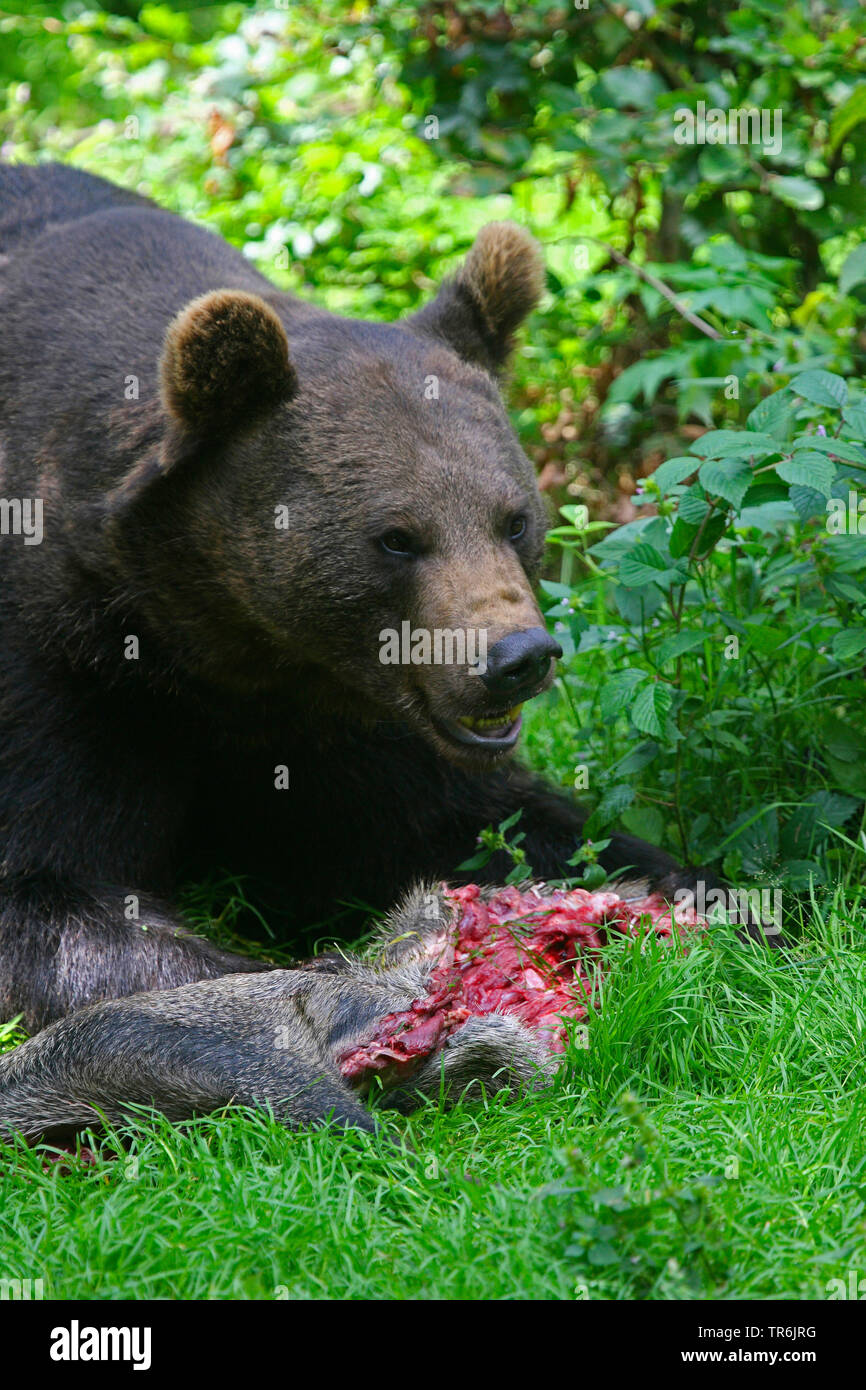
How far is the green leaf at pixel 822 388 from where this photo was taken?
4672 millimetres

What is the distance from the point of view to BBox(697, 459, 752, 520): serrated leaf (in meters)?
4.55

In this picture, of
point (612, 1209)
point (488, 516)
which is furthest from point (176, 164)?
point (612, 1209)

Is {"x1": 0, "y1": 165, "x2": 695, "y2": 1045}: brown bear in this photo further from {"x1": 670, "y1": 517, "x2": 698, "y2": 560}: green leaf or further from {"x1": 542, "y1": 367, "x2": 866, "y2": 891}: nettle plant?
{"x1": 670, "y1": 517, "x2": 698, "y2": 560}: green leaf

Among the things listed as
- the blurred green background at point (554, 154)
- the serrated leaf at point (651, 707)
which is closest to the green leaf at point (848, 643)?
the serrated leaf at point (651, 707)

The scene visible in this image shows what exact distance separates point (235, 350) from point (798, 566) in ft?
6.45

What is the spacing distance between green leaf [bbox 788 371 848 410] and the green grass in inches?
65.0

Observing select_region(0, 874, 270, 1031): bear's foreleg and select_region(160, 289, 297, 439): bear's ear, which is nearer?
select_region(160, 289, 297, 439): bear's ear

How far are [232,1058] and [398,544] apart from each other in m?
1.49

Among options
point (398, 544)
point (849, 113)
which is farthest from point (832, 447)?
point (849, 113)

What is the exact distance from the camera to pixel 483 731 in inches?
177

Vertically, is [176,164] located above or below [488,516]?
above

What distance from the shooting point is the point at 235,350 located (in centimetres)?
443

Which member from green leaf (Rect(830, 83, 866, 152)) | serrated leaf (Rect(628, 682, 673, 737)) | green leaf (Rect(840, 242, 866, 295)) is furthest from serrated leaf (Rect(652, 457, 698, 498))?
green leaf (Rect(830, 83, 866, 152))

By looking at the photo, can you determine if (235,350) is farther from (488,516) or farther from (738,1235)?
(738,1235)
